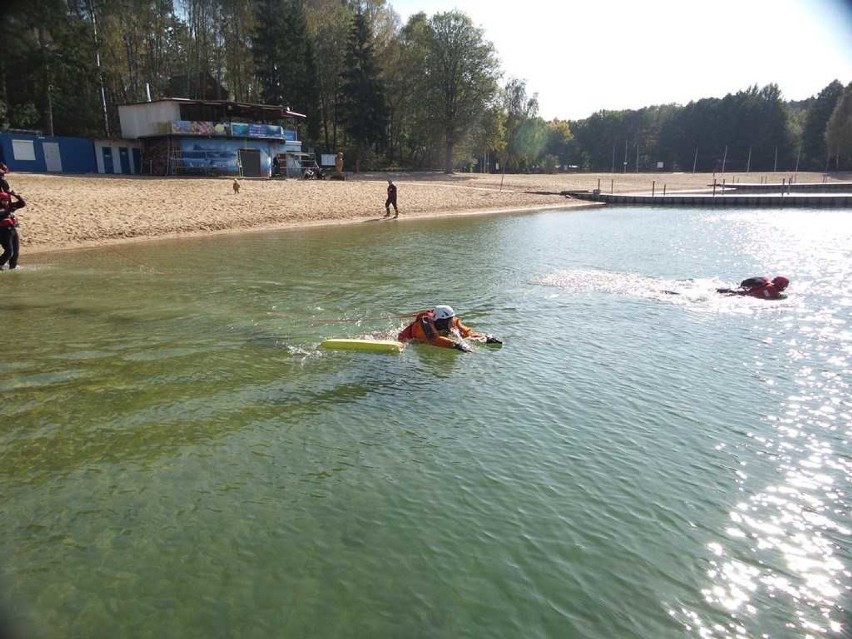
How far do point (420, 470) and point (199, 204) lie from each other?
2974cm

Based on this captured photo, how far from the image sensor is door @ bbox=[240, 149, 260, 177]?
4875 centimetres

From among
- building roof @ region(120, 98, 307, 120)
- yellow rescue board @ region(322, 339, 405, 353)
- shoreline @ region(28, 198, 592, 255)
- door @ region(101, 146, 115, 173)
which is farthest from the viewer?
building roof @ region(120, 98, 307, 120)

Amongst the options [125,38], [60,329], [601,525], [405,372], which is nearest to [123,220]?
[60,329]

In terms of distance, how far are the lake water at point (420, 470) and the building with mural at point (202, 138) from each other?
32.5 m

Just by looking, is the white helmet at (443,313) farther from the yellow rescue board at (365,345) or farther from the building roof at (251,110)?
the building roof at (251,110)

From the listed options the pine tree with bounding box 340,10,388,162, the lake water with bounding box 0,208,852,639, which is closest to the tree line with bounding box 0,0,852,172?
the pine tree with bounding box 340,10,388,162

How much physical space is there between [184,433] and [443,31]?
223ft

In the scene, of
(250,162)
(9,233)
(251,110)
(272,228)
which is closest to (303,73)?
(251,110)

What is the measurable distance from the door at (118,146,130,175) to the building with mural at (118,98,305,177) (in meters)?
1.09

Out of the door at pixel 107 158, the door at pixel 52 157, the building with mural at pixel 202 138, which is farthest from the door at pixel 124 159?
the door at pixel 52 157

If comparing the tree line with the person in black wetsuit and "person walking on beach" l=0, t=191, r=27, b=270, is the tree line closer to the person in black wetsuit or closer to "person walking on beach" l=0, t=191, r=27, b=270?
"person walking on beach" l=0, t=191, r=27, b=270

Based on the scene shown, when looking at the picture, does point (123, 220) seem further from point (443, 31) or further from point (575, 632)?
point (443, 31)

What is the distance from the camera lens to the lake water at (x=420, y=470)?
5.34 m

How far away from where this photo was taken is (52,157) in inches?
1700
